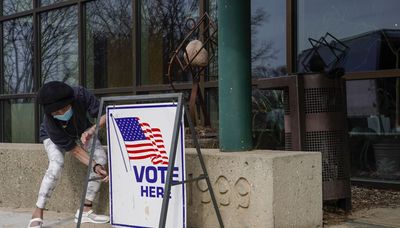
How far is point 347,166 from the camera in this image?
218 inches

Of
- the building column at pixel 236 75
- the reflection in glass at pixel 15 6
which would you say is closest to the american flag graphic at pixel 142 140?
the building column at pixel 236 75

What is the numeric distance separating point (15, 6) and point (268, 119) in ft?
22.5

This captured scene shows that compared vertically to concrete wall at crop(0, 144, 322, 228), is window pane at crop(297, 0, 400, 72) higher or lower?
higher

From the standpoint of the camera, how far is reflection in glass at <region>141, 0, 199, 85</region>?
9.03 m

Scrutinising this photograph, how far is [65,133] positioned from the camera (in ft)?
17.1

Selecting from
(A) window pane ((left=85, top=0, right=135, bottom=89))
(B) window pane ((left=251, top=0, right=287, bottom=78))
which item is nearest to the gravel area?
(B) window pane ((left=251, top=0, right=287, bottom=78))

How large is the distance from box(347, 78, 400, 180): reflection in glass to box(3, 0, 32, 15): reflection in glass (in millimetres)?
7465

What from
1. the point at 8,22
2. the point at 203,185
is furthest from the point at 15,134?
the point at 203,185

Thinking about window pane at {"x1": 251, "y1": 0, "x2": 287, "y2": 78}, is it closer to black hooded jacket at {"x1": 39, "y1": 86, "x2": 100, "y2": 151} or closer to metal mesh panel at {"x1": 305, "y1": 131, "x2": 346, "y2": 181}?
metal mesh panel at {"x1": 305, "y1": 131, "x2": 346, "y2": 181}

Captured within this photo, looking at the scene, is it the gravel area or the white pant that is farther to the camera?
the gravel area

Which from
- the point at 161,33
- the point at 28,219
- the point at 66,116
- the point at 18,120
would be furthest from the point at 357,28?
the point at 18,120

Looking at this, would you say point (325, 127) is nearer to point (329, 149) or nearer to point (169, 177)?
point (329, 149)

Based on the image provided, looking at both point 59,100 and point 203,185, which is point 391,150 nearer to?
point 203,185

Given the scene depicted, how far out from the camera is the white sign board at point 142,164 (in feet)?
14.1
